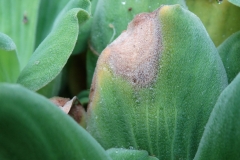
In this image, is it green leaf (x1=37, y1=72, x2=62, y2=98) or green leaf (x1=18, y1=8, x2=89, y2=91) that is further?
green leaf (x1=37, y1=72, x2=62, y2=98)

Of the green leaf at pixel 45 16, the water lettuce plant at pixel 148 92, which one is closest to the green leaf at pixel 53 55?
the water lettuce plant at pixel 148 92

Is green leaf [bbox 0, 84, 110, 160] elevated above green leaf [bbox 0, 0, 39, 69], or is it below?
above

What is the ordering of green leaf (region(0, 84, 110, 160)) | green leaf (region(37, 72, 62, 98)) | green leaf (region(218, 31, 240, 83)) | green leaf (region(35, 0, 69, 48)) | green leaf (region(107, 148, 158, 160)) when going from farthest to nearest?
green leaf (region(35, 0, 69, 48)) < green leaf (region(37, 72, 62, 98)) < green leaf (region(218, 31, 240, 83)) < green leaf (region(107, 148, 158, 160)) < green leaf (region(0, 84, 110, 160))

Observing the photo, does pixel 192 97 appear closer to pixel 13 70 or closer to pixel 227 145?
pixel 227 145

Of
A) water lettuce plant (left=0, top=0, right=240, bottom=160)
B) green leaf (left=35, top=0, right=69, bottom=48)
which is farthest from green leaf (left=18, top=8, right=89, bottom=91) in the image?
green leaf (left=35, top=0, right=69, bottom=48)

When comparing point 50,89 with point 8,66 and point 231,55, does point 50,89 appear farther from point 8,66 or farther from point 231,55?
point 231,55

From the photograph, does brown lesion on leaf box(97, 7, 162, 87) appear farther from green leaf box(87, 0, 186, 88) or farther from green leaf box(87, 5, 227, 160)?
green leaf box(87, 0, 186, 88)

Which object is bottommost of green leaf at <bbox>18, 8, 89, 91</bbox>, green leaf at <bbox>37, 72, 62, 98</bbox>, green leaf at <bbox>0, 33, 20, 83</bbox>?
green leaf at <bbox>37, 72, 62, 98</bbox>

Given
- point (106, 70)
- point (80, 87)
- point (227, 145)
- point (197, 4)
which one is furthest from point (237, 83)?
point (80, 87)

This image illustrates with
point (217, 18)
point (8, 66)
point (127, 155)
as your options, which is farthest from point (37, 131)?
point (217, 18)

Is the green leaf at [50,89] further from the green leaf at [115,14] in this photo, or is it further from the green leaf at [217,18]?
the green leaf at [217,18]

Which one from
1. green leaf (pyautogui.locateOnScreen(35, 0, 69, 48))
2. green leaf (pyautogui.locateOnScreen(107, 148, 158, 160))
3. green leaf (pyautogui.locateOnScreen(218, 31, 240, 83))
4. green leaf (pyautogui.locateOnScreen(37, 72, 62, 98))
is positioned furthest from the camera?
green leaf (pyautogui.locateOnScreen(35, 0, 69, 48))
